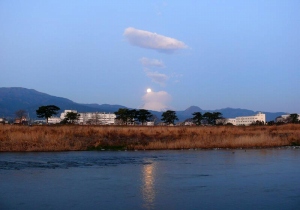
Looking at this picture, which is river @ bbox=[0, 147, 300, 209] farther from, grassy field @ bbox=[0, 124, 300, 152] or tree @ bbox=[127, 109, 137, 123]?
tree @ bbox=[127, 109, 137, 123]

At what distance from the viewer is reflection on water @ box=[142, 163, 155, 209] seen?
A: 10555mm

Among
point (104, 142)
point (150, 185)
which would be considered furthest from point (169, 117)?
point (150, 185)

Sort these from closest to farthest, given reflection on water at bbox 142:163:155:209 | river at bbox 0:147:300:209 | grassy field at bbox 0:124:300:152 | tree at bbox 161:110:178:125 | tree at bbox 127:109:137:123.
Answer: river at bbox 0:147:300:209 < reflection on water at bbox 142:163:155:209 < grassy field at bbox 0:124:300:152 < tree at bbox 127:109:137:123 < tree at bbox 161:110:178:125

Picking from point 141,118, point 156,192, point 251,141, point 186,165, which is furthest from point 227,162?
point 141,118

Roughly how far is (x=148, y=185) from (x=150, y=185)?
63 millimetres

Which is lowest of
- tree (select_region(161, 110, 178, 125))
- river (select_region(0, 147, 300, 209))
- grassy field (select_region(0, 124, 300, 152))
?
river (select_region(0, 147, 300, 209))

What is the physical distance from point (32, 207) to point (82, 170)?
7372mm

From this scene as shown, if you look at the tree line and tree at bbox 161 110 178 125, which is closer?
the tree line

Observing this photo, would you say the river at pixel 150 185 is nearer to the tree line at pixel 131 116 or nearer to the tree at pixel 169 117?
the tree line at pixel 131 116

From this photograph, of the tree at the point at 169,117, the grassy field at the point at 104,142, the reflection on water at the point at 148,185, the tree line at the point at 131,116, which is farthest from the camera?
the tree at the point at 169,117

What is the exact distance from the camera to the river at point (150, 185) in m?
10.4

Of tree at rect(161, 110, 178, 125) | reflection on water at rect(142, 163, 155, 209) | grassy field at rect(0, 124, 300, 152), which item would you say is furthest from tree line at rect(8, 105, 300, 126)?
reflection on water at rect(142, 163, 155, 209)

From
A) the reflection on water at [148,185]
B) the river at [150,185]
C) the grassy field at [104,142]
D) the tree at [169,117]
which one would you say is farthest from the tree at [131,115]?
the reflection on water at [148,185]

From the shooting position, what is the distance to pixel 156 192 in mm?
11906
